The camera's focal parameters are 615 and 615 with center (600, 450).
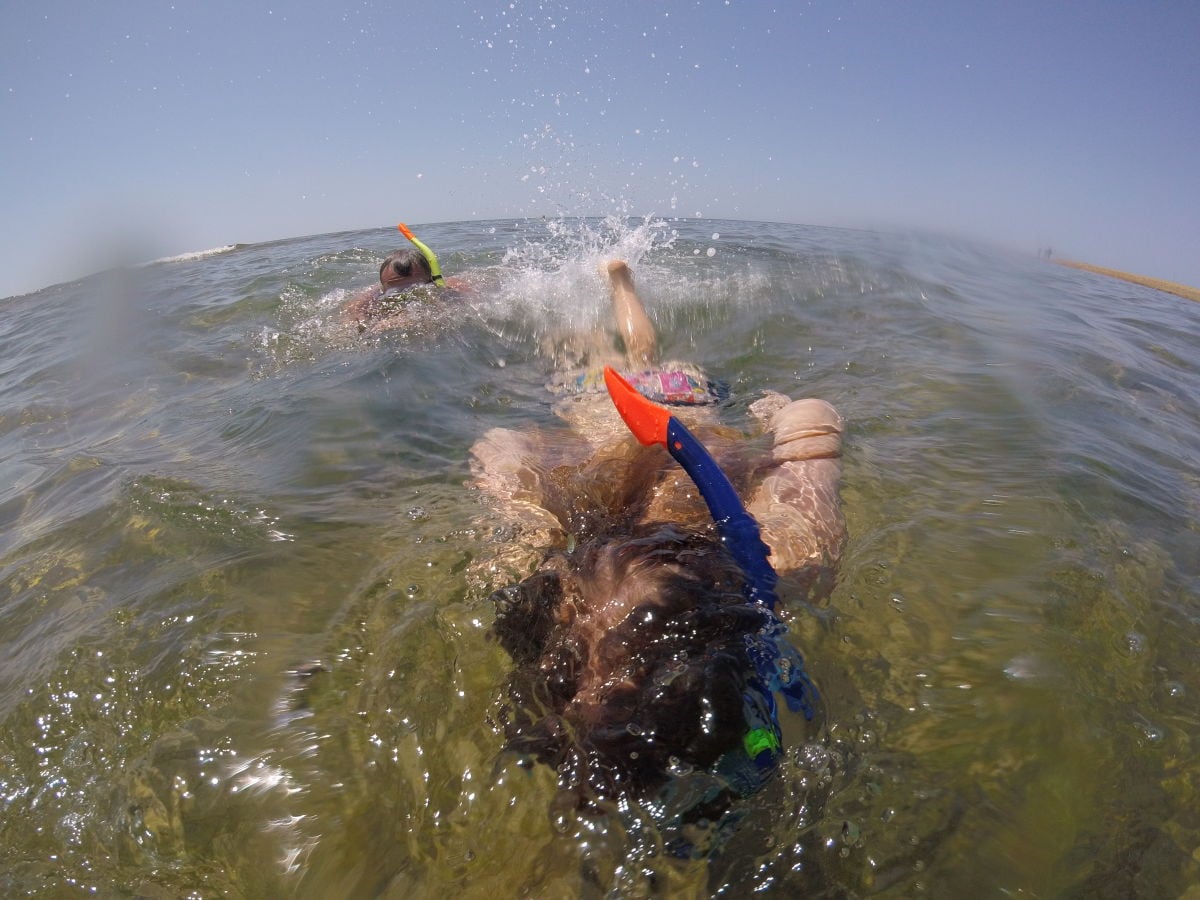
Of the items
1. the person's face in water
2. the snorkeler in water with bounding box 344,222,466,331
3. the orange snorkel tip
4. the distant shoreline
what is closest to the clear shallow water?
the orange snorkel tip

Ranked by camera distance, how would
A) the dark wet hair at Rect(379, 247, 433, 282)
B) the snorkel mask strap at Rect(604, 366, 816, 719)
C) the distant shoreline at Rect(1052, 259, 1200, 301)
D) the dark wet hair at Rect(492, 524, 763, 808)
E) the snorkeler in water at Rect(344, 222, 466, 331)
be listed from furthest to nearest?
the distant shoreline at Rect(1052, 259, 1200, 301) < the dark wet hair at Rect(379, 247, 433, 282) < the snorkeler in water at Rect(344, 222, 466, 331) < the snorkel mask strap at Rect(604, 366, 816, 719) < the dark wet hair at Rect(492, 524, 763, 808)

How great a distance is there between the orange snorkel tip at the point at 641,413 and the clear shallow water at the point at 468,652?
0.76 m

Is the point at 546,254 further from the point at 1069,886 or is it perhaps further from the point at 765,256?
the point at 1069,886

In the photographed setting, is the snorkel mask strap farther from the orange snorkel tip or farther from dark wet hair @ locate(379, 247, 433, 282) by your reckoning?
dark wet hair @ locate(379, 247, 433, 282)

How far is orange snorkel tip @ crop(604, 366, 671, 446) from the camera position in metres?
1.85

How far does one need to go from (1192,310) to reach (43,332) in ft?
50.1

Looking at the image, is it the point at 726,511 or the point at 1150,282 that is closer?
the point at 726,511

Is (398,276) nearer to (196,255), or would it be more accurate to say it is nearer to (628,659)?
(628,659)

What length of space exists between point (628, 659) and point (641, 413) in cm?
72

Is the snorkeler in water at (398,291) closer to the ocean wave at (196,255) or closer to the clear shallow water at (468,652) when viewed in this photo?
the clear shallow water at (468,652)

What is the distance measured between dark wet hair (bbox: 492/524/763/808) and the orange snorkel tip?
331 mm

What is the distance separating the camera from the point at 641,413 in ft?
6.17

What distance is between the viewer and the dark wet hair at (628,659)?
1.38m

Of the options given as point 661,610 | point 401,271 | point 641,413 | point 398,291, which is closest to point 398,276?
point 401,271
